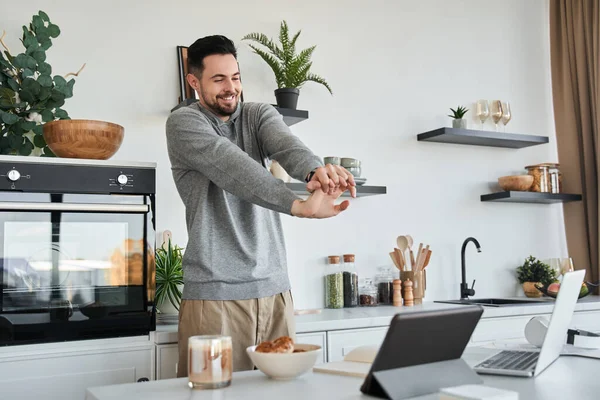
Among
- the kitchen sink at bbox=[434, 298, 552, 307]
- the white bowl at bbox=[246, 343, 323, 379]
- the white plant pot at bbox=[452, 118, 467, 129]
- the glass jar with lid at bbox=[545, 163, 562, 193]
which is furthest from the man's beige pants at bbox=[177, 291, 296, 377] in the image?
the glass jar with lid at bbox=[545, 163, 562, 193]

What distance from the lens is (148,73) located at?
3.32 metres

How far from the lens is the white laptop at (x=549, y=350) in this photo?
1517 millimetres

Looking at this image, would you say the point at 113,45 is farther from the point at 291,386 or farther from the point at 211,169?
the point at 291,386

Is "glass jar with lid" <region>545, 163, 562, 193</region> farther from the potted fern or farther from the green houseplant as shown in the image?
the green houseplant

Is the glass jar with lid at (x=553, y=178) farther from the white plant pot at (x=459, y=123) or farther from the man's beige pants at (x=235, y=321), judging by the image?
the man's beige pants at (x=235, y=321)

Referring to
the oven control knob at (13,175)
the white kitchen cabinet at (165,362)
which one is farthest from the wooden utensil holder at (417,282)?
the oven control knob at (13,175)

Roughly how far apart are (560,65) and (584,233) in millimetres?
1132

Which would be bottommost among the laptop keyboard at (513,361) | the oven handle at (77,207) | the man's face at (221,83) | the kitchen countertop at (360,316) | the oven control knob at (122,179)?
the kitchen countertop at (360,316)

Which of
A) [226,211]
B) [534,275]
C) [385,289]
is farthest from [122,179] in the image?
[534,275]

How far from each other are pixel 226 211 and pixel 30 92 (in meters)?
1.13

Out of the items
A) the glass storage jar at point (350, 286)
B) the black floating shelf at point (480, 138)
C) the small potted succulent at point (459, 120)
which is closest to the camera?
the glass storage jar at point (350, 286)

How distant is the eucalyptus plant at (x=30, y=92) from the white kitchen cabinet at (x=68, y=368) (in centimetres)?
83

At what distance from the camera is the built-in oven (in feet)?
8.30

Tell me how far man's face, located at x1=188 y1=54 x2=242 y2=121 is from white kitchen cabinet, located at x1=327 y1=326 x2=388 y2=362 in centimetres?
123
